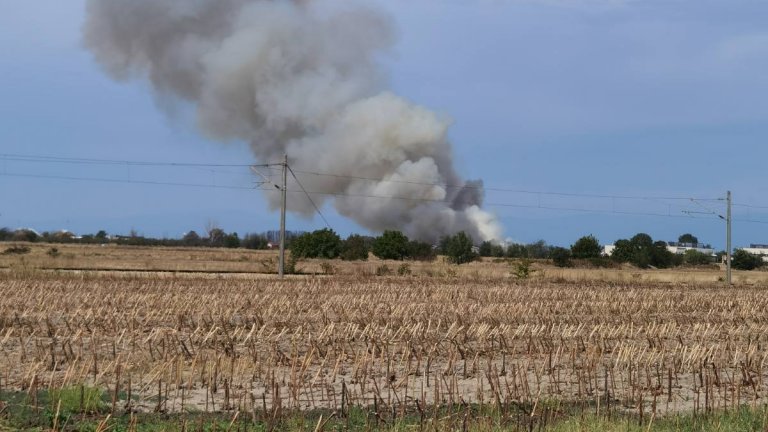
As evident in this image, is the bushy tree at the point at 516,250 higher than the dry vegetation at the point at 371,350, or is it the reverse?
the bushy tree at the point at 516,250

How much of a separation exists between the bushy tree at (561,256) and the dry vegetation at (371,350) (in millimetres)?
53160

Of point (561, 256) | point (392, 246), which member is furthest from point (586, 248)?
point (392, 246)

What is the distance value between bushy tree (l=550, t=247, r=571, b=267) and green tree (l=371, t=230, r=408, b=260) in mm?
13380

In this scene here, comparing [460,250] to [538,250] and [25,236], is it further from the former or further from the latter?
[25,236]

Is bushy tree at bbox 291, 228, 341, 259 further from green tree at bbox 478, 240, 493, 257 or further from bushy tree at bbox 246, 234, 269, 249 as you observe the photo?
bushy tree at bbox 246, 234, 269, 249

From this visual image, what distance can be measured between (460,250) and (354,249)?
909 centimetres

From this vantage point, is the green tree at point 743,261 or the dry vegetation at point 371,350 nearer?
the dry vegetation at point 371,350

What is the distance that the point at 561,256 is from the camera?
85.8m

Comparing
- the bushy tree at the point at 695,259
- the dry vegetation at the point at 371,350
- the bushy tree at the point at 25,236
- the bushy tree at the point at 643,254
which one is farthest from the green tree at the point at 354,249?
the bushy tree at the point at 25,236

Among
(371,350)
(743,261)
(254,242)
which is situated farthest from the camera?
(254,242)

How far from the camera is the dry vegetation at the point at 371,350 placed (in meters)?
11.5

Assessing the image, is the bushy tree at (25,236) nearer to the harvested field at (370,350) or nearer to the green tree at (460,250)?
the green tree at (460,250)

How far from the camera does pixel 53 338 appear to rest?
16.1 m

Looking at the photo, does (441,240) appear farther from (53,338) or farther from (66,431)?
(66,431)
